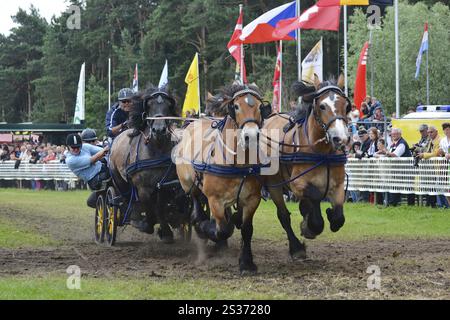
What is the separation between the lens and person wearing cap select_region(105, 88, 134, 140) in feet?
47.2

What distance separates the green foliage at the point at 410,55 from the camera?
51.7 meters

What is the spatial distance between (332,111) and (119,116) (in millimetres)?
5621

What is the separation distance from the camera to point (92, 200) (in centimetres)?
1516

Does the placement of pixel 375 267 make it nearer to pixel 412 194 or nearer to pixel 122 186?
pixel 122 186

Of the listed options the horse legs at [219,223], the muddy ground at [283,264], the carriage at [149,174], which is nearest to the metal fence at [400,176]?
the muddy ground at [283,264]

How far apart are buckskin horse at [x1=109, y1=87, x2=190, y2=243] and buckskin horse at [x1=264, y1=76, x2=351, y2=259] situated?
83.9 inches

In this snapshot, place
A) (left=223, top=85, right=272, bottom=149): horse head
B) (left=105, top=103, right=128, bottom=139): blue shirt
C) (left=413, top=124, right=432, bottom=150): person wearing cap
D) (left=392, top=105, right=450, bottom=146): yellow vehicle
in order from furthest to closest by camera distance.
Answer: (left=392, top=105, right=450, bottom=146): yellow vehicle < (left=413, top=124, right=432, bottom=150): person wearing cap < (left=105, top=103, right=128, bottom=139): blue shirt < (left=223, top=85, right=272, bottom=149): horse head

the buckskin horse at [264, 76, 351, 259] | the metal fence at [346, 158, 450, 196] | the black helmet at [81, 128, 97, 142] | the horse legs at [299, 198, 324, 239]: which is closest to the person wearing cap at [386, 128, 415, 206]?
the metal fence at [346, 158, 450, 196]

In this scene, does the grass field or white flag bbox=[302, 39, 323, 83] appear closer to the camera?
the grass field

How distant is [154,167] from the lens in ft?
41.6

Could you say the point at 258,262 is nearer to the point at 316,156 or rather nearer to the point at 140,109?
the point at 316,156

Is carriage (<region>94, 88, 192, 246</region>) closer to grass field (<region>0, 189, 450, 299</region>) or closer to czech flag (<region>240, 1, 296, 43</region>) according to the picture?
grass field (<region>0, 189, 450, 299</region>)

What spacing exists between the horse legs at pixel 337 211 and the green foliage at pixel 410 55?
41.3m

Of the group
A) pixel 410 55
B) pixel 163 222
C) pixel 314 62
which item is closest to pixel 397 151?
pixel 314 62
